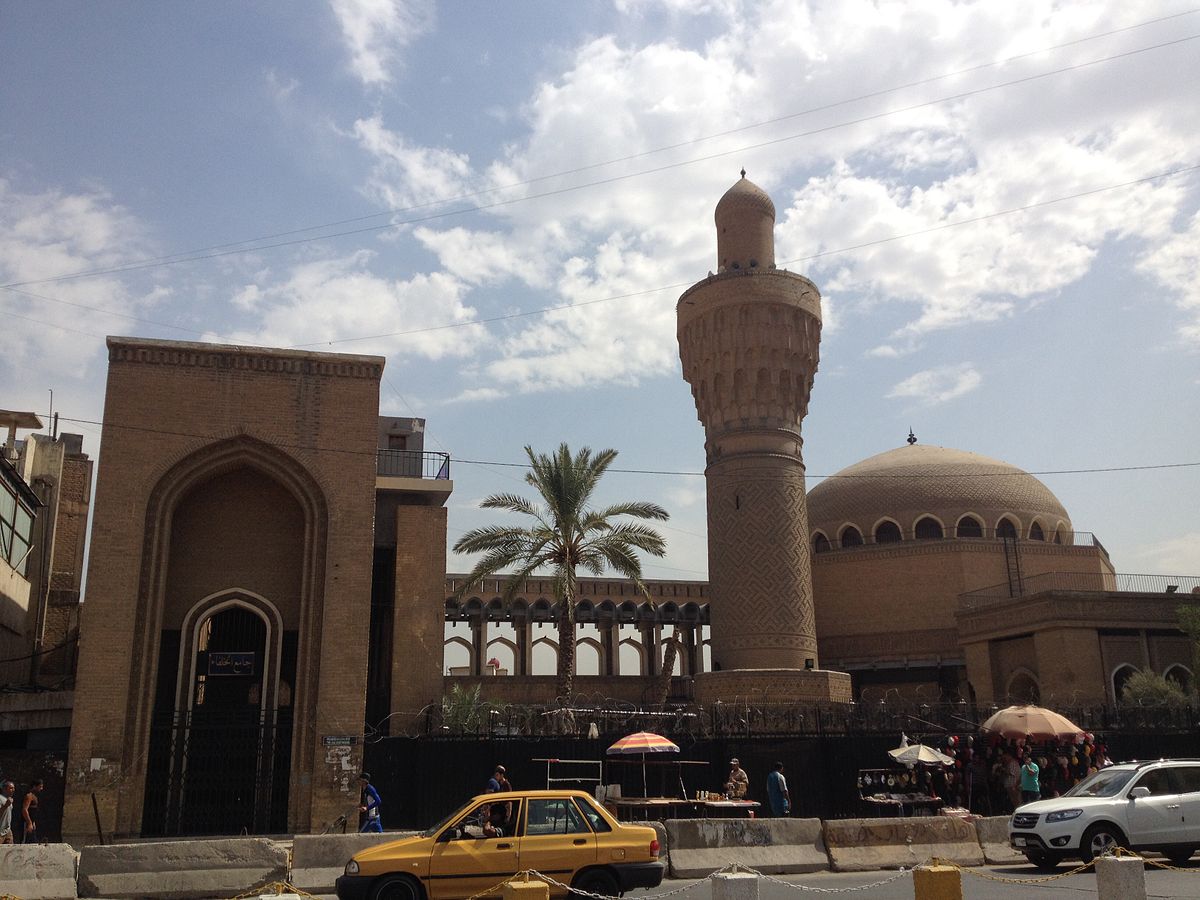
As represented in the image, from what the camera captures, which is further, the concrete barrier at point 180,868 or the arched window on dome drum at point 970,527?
the arched window on dome drum at point 970,527

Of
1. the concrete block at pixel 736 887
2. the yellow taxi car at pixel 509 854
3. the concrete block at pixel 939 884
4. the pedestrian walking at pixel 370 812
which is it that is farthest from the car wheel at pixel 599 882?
the pedestrian walking at pixel 370 812

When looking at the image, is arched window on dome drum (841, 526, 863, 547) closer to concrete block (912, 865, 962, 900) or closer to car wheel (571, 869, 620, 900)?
car wheel (571, 869, 620, 900)

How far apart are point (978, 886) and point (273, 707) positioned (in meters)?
11.5

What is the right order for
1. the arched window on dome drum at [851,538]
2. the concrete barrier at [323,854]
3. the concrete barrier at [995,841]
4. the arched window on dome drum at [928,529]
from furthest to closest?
the arched window on dome drum at [851,538], the arched window on dome drum at [928,529], the concrete barrier at [995,841], the concrete barrier at [323,854]

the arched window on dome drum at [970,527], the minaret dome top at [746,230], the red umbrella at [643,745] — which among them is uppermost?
the minaret dome top at [746,230]

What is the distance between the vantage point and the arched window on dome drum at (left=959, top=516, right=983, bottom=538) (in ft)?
119

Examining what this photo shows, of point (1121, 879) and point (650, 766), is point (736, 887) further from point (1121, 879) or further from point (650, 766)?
point (650, 766)

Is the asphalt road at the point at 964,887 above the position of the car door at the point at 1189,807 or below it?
below

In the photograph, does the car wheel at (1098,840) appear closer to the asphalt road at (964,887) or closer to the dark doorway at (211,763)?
the asphalt road at (964,887)

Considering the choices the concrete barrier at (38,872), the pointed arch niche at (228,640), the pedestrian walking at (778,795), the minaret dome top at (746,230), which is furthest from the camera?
the minaret dome top at (746,230)

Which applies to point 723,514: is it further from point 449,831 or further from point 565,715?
point 449,831

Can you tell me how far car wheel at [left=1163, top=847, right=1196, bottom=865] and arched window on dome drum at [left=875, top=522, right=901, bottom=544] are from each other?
25.4m

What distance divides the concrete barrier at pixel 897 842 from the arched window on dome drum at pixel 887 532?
81.5 ft

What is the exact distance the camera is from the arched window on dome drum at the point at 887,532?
1468 inches
